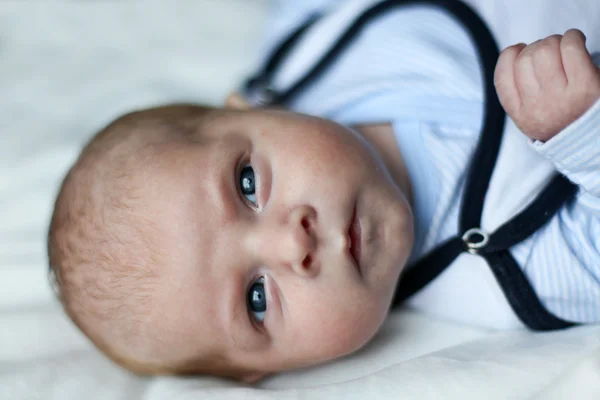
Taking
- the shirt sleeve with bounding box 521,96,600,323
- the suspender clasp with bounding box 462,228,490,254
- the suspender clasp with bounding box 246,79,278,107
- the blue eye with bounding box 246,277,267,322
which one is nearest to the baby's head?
the blue eye with bounding box 246,277,267,322

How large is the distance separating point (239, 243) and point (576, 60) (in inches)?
21.1

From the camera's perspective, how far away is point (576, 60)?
83 cm

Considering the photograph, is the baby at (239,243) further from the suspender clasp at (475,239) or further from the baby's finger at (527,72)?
the suspender clasp at (475,239)

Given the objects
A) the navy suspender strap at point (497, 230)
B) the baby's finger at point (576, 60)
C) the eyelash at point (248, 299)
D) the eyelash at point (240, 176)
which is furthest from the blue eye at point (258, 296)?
the baby's finger at point (576, 60)

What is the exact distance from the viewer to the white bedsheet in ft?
2.99

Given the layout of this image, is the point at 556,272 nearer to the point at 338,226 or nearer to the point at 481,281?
the point at 481,281

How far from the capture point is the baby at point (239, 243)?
955 mm

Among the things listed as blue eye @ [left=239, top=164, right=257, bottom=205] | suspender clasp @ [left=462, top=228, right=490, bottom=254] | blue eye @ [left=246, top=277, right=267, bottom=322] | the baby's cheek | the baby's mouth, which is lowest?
the baby's cheek

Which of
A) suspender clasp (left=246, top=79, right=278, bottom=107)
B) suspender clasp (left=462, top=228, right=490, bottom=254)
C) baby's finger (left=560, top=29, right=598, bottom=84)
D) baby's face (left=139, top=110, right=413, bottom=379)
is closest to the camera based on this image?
baby's finger (left=560, top=29, right=598, bottom=84)

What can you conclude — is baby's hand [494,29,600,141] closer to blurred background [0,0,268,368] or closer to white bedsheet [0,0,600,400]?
white bedsheet [0,0,600,400]

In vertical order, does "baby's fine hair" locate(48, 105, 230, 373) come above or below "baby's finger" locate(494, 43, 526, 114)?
below

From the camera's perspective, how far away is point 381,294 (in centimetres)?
100

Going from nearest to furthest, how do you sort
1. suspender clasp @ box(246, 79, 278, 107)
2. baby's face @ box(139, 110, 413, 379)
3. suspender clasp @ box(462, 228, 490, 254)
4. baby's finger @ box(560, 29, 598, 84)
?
baby's finger @ box(560, 29, 598, 84), baby's face @ box(139, 110, 413, 379), suspender clasp @ box(462, 228, 490, 254), suspender clasp @ box(246, 79, 278, 107)

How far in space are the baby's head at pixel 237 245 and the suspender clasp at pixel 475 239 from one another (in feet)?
0.38
